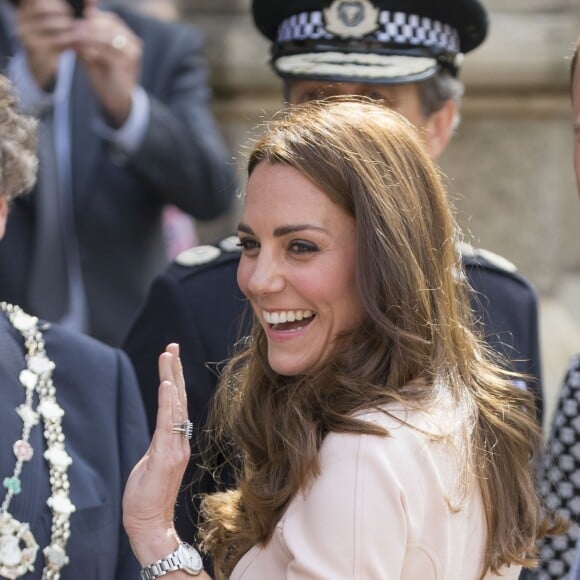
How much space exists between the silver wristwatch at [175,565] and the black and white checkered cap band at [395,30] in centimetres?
123

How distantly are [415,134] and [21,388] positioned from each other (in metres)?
0.83

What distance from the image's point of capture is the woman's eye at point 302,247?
1.77 m

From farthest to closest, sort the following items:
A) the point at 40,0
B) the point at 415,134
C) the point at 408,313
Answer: the point at 40,0
the point at 415,134
the point at 408,313

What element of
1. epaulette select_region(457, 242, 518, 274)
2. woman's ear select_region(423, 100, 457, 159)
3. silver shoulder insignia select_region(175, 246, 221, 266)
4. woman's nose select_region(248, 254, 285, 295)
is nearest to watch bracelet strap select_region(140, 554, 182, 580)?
woman's nose select_region(248, 254, 285, 295)

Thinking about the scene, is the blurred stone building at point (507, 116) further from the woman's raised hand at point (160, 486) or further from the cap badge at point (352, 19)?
the woman's raised hand at point (160, 486)

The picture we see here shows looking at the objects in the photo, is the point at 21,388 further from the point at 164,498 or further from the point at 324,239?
the point at 324,239

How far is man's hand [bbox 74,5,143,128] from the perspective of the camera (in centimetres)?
317

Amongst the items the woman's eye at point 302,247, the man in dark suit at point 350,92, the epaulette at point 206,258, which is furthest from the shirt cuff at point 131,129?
the woman's eye at point 302,247

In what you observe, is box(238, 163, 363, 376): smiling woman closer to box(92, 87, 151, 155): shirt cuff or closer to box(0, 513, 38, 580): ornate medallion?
box(0, 513, 38, 580): ornate medallion

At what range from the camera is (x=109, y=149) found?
3283mm

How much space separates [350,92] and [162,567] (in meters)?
1.13

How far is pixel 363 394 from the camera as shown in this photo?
5.65ft

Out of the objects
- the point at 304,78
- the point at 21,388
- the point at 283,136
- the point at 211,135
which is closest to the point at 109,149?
the point at 211,135

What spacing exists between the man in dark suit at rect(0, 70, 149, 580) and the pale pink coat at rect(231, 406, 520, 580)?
0.49m
